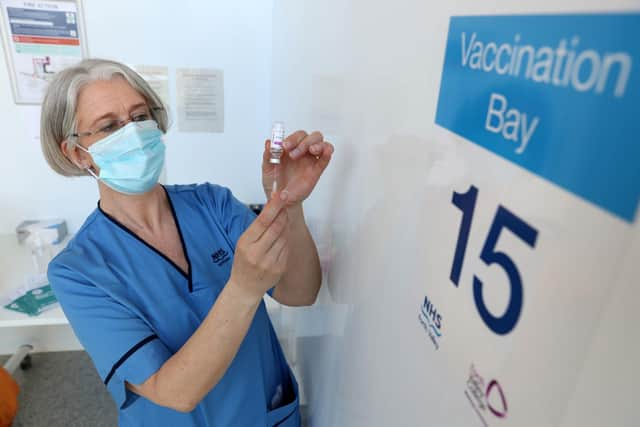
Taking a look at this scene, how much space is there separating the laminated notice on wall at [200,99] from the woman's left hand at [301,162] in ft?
3.87

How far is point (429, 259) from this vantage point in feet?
1.56

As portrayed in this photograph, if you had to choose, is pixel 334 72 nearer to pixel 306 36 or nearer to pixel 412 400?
pixel 306 36

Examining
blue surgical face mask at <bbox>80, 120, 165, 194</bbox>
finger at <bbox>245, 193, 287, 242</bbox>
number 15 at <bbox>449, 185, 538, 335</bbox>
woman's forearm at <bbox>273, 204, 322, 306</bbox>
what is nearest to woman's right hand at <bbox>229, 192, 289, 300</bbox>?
finger at <bbox>245, 193, 287, 242</bbox>

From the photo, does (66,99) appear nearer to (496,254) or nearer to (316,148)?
(316,148)

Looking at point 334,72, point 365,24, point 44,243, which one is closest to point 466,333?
point 365,24

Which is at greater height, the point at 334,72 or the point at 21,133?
the point at 334,72

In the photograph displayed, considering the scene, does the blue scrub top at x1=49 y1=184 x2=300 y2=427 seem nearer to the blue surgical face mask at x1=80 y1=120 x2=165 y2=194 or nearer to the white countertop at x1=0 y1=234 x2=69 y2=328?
the blue surgical face mask at x1=80 y1=120 x2=165 y2=194

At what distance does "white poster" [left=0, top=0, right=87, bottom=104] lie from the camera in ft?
5.56

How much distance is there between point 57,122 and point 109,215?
0.27 m

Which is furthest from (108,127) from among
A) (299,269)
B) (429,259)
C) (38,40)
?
(38,40)

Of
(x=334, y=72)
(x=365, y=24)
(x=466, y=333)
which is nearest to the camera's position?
(x=466, y=333)

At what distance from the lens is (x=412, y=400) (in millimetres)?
521

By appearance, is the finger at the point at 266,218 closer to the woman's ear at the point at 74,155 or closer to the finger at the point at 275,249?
the finger at the point at 275,249

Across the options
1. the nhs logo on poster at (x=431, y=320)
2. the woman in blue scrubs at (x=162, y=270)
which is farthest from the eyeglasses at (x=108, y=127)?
the nhs logo on poster at (x=431, y=320)
